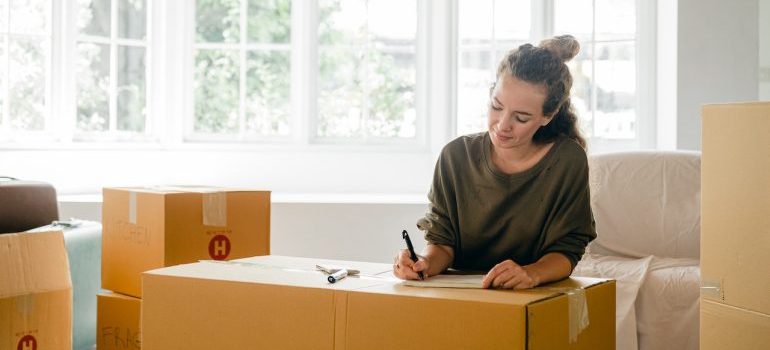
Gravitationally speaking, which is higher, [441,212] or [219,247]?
[441,212]

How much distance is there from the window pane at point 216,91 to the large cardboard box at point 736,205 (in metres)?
3.11

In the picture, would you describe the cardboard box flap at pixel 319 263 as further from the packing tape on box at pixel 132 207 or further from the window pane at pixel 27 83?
the window pane at pixel 27 83

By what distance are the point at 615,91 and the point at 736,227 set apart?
2931 mm

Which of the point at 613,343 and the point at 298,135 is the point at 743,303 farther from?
the point at 298,135

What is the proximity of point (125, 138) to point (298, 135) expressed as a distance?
818mm

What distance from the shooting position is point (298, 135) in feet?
14.4

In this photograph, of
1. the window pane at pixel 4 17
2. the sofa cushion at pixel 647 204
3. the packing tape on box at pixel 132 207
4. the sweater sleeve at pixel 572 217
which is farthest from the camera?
the window pane at pixel 4 17

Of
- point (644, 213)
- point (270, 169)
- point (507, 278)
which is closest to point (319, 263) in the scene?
point (507, 278)

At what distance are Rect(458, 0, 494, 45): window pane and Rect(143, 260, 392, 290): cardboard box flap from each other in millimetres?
2866

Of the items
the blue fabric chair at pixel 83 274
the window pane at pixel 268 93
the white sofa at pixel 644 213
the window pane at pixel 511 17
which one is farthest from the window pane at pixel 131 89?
the white sofa at pixel 644 213

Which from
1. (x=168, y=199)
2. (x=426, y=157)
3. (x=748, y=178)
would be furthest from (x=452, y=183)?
(x=426, y=157)

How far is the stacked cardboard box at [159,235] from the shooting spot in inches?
92.7

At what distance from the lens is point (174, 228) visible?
92.5 inches

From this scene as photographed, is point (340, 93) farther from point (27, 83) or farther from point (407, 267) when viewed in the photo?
point (407, 267)
